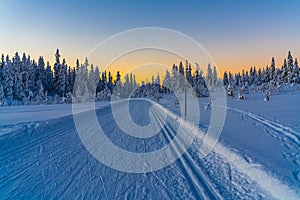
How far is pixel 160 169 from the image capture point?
18.7ft

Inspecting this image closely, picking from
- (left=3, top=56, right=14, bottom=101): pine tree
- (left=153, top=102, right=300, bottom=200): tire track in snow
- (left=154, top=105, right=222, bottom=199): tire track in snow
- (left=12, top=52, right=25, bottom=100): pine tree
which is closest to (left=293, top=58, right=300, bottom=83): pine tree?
(left=153, top=102, right=300, bottom=200): tire track in snow

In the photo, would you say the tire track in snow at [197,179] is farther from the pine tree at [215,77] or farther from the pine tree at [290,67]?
the pine tree at [215,77]

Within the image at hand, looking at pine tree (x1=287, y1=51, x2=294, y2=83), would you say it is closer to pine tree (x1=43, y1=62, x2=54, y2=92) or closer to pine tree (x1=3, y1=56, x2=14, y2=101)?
pine tree (x1=43, y1=62, x2=54, y2=92)

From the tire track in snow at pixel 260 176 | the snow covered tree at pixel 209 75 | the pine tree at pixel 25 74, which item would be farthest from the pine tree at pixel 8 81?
the snow covered tree at pixel 209 75

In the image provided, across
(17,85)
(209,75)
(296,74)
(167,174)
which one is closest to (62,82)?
(17,85)

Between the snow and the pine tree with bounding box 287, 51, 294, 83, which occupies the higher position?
the pine tree with bounding box 287, 51, 294, 83

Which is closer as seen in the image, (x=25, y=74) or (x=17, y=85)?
(x=17, y=85)

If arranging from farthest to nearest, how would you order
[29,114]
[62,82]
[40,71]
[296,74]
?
1. [40,71]
2. [62,82]
3. [296,74]
4. [29,114]

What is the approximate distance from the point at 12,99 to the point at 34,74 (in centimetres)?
1244

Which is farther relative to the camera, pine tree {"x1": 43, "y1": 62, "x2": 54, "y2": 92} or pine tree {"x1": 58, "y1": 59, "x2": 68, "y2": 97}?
pine tree {"x1": 43, "y1": 62, "x2": 54, "y2": 92}

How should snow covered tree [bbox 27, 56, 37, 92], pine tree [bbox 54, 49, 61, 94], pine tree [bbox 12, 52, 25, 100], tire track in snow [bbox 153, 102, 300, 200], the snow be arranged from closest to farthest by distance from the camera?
tire track in snow [bbox 153, 102, 300, 200]
the snow
pine tree [bbox 12, 52, 25, 100]
snow covered tree [bbox 27, 56, 37, 92]
pine tree [bbox 54, 49, 61, 94]

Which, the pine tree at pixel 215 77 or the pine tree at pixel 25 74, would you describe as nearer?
the pine tree at pixel 25 74

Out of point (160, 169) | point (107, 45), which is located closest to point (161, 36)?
point (107, 45)

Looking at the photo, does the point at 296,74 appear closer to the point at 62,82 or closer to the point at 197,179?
the point at 62,82
